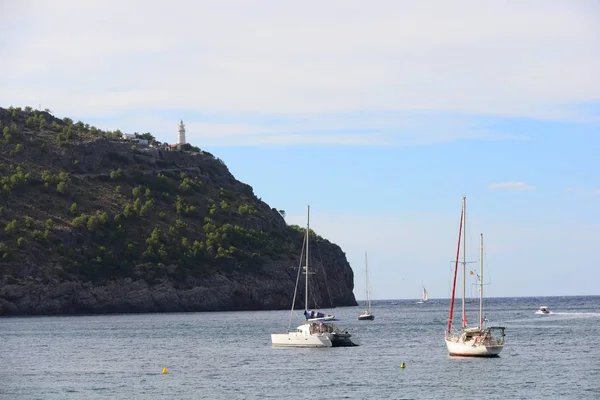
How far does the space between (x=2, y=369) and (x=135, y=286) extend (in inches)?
3876

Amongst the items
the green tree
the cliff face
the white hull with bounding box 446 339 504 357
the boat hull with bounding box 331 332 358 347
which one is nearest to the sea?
the white hull with bounding box 446 339 504 357

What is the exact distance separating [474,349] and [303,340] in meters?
16.8

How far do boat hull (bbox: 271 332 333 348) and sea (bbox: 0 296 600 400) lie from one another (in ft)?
4.43

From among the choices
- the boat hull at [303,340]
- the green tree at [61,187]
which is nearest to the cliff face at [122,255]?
the green tree at [61,187]

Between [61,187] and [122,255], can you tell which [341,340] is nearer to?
[122,255]

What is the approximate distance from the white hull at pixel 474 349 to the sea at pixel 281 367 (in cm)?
48

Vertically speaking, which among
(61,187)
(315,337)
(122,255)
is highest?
(61,187)

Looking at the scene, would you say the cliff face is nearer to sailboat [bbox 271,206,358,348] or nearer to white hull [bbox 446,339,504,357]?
sailboat [bbox 271,206,358,348]

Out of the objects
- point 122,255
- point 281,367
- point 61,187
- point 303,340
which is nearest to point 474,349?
point 281,367

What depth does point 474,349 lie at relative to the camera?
70.7 meters

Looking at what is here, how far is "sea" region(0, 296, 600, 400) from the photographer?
5591 cm

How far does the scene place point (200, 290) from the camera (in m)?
173

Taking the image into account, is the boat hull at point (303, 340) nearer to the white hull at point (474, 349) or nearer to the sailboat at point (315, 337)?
the sailboat at point (315, 337)

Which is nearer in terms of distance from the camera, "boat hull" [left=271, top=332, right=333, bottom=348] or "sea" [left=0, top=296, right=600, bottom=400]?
"sea" [left=0, top=296, right=600, bottom=400]
